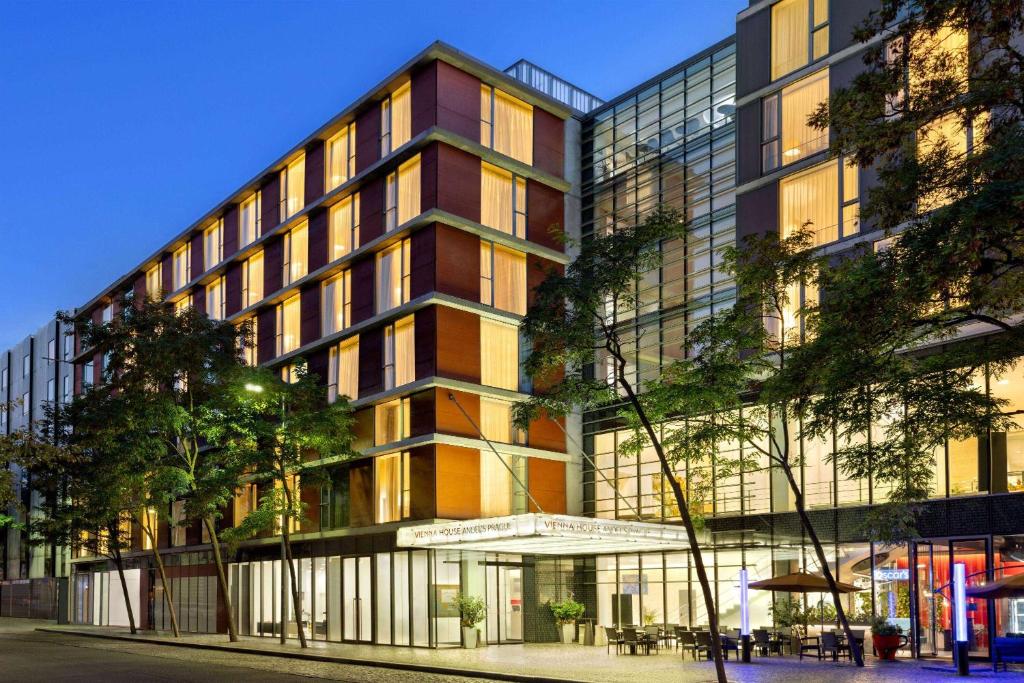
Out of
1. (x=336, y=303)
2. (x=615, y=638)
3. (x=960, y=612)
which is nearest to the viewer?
(x=960, y=612)

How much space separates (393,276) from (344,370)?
17.0ft

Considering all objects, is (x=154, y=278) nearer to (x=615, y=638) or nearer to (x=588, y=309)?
(x=615, y=638)

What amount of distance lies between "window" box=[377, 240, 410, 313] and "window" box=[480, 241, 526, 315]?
2969 mm

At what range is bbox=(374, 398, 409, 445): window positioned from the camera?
43116 mm

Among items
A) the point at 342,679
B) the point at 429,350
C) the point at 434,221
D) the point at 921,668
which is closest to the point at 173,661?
the point at 342,679

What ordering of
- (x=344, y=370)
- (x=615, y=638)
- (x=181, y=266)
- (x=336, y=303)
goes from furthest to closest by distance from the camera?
1. (x=181, y=266)
2. (x=336, y=303)
3. (x=344, y=370)
4. (x=615, y=638)

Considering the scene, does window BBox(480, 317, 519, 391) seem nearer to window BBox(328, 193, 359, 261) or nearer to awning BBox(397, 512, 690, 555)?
awning BBox(397, 512, 690, 555)

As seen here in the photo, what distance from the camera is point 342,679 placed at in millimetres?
26719

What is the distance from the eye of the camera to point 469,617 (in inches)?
1550

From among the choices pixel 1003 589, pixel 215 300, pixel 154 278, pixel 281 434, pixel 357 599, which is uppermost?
pixel 154 278

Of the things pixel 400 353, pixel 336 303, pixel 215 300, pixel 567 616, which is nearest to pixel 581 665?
pixel 567 616

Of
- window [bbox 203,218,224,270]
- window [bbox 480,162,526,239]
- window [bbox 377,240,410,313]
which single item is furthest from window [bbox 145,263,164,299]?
window [bbox 480,162,526,239]

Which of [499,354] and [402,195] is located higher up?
[402,195]

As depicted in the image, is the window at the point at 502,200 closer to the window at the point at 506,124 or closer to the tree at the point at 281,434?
the window at the point at 506,124
